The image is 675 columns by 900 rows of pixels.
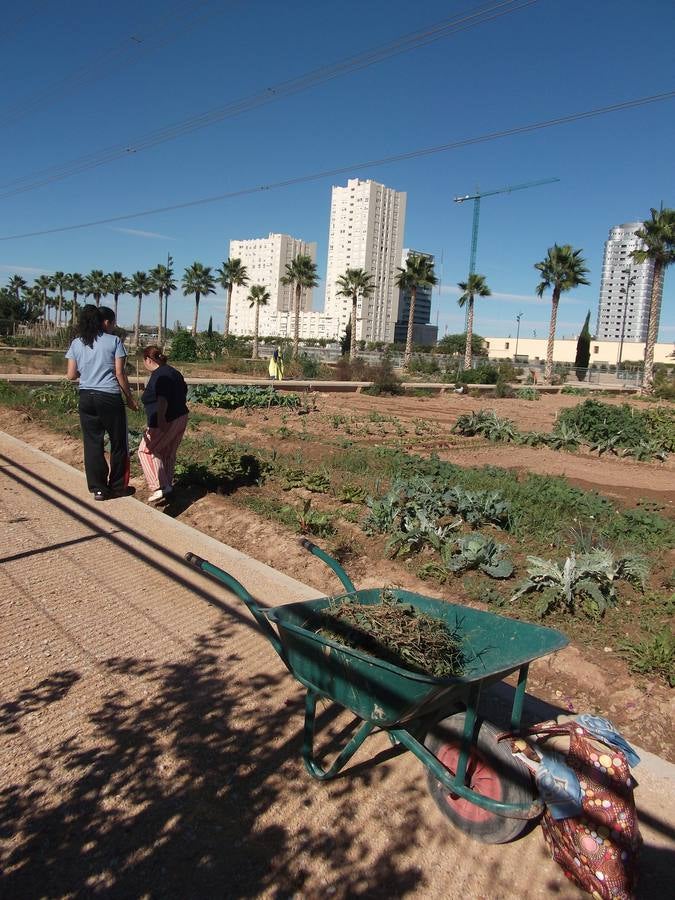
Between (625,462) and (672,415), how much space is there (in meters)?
3.85

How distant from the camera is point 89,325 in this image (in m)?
6.70

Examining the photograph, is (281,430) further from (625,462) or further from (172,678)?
(172,678)

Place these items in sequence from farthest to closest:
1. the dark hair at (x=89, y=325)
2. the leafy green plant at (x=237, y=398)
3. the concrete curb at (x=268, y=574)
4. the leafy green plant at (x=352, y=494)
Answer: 1. the leafy green plant at (x=237, y=398)
2. the leafy green plant at (x=352, y=494)
3. the dark hair at (x=89, y=325)
4. the concrete curb at (x=268, y=574)

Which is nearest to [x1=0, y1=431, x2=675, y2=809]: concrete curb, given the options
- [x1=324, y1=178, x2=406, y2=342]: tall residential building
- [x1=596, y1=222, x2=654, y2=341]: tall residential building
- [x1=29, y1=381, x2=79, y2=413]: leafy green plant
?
[x1=29, y1=381, x2=79, y2=413]: leafy green plant

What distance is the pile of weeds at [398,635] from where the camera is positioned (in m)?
2.83

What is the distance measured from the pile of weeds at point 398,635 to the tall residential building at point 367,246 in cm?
15024

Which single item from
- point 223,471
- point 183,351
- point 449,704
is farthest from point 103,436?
point 183,351

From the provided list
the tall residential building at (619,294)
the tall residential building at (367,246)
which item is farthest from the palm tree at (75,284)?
the tall residential building at (619,294)

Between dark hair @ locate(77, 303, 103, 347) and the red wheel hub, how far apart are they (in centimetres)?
548

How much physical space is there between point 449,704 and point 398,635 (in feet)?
1.14

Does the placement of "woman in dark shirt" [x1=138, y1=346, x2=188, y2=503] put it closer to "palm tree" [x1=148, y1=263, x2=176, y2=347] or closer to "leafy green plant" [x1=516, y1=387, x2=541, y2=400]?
"leafy green plant" [x1=516, y1=387, x2=541, y2=400]

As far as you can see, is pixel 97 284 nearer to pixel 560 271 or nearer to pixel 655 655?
pixel 560 271

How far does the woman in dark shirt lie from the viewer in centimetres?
673

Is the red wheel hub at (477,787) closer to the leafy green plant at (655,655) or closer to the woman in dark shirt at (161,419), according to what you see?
the leafy green plant at (655,655)
